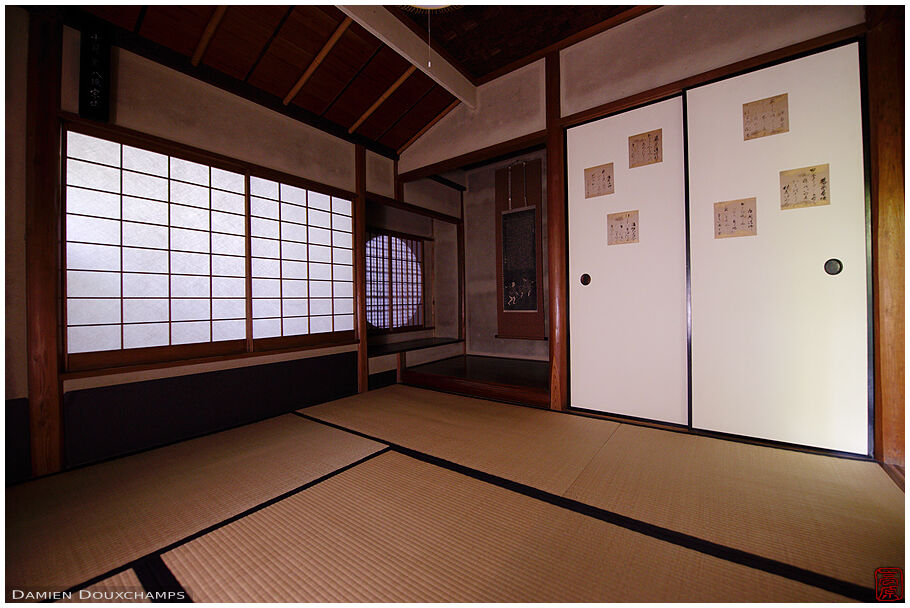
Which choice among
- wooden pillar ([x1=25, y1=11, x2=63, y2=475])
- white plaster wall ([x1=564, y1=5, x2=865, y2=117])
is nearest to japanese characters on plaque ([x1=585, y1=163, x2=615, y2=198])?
white plaster wall ([x1=564, y1=5, x2=865, y2=117])

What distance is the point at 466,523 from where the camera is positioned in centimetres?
156

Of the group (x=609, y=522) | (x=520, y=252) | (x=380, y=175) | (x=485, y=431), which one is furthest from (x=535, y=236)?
(x=609, y=522)

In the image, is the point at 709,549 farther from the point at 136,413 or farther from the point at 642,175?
the point at 136,413

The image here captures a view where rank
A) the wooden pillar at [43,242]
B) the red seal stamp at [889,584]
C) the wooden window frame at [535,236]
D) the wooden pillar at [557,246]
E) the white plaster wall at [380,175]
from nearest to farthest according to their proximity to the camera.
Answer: the red seal stamp at [889,584] < the wooden pillar at [43,242] < the wooden pillar at [557,246] < the white plaster wall at [380,175] < the wooden window frame at [535,236]

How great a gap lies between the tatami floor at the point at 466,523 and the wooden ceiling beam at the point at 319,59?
115 inches

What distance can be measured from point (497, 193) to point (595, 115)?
6.95 feet

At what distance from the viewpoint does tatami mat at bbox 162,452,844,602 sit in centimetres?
119

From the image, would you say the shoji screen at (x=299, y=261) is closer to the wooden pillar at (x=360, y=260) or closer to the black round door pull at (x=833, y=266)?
the wooden pillar at (x=360, y=260)

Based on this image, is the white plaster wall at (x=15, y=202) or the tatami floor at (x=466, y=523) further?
the white plaster wall at (x=15, y=202)

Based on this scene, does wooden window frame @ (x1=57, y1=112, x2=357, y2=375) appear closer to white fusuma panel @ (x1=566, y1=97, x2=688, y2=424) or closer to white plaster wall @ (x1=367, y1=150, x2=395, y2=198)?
white plaster wall @ (x1=367, y1=150, x2=395, y2=198)

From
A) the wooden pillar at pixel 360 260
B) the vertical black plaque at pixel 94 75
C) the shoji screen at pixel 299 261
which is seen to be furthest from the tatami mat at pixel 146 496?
the vertical black plaque at pixel 94 75

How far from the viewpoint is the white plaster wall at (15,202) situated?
6.48ft

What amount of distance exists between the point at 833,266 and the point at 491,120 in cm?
289

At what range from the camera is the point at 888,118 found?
1948 millimetres
